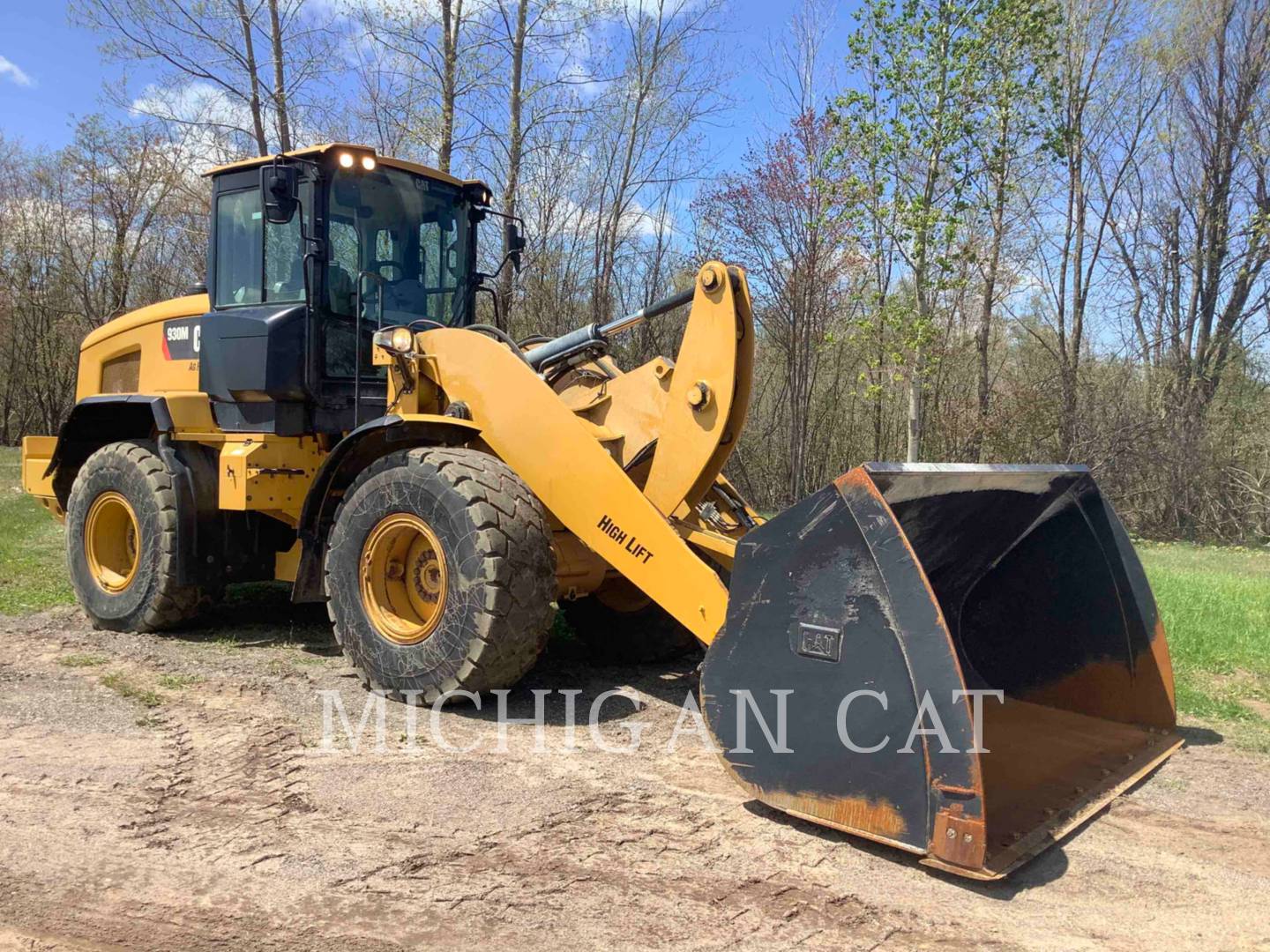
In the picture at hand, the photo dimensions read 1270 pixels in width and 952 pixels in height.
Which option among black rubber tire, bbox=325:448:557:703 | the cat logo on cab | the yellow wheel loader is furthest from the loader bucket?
the cat logo on cab

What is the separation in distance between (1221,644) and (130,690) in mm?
6731

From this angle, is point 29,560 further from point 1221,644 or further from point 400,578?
point 1221,644

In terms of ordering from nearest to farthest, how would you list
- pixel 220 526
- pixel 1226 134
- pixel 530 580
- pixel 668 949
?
pixel 668 949, pixel 530 580, pixel 220 526, pixel 1226 134

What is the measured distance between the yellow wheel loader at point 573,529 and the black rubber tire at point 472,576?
14 millimetres

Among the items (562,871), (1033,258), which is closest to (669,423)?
(562,871)

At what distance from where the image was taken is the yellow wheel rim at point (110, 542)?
6.62 meters

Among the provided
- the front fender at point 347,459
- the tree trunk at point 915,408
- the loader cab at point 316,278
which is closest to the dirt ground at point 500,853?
the front fender at point 347,459

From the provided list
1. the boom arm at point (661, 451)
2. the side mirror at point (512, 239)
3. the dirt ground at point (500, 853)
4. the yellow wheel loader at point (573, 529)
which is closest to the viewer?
the dirt ground at point (500, 853)

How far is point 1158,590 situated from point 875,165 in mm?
7173

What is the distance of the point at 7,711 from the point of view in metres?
4.69

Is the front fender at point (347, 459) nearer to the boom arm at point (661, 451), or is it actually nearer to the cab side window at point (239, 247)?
the boom arm at point (661, 451)

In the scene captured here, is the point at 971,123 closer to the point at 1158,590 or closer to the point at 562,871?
the point at 1158,590

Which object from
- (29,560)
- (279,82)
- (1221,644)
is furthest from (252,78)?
(1221,644)

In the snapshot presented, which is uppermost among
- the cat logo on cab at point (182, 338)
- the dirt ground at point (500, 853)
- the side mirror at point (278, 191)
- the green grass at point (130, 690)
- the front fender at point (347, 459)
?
the side mirror at point (278, 191)
